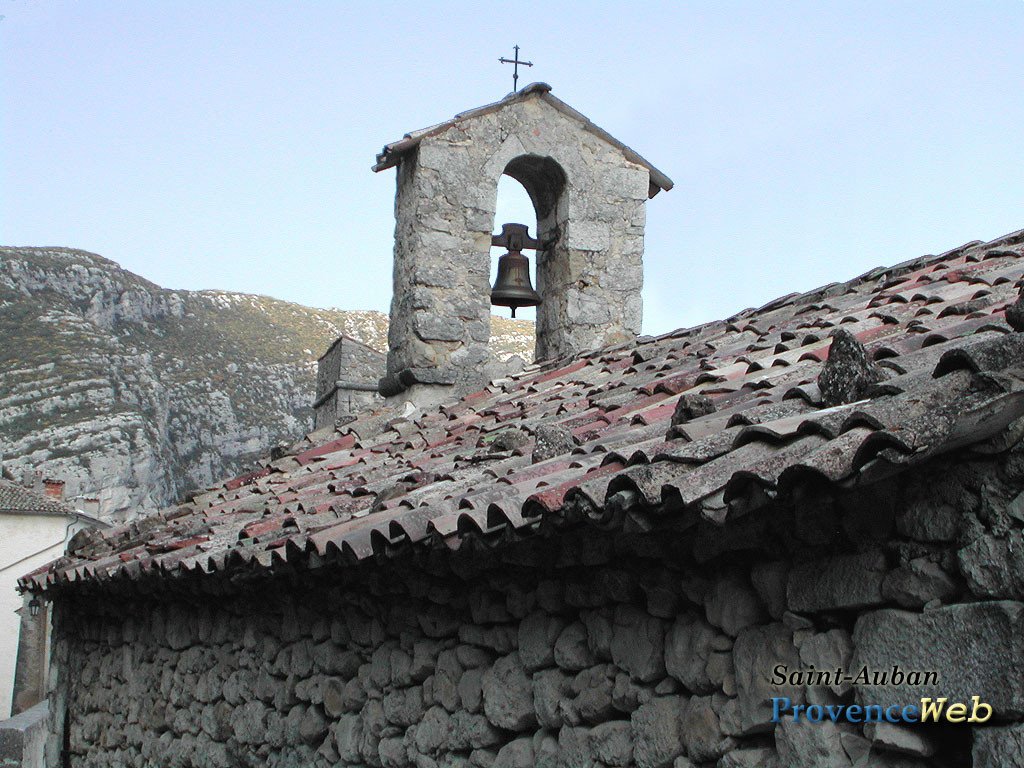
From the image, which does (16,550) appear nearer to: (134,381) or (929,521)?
(134,381)

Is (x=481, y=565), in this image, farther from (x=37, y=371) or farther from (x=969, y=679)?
(x=37, y=371)

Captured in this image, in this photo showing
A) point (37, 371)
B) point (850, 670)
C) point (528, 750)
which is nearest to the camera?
point (850, 670)

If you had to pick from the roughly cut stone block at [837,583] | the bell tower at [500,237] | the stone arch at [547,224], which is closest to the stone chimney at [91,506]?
the bell tower at [500,237]

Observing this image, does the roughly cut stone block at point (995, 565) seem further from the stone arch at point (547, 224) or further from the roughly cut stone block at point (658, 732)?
the stone arch at point (547, 224)

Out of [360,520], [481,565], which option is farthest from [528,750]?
[360,520]

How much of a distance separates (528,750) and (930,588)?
4.62ft

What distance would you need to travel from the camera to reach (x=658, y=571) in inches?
103

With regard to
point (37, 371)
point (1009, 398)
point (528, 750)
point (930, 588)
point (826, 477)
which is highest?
point (37, 371)

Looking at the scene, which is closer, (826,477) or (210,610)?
(826,477)

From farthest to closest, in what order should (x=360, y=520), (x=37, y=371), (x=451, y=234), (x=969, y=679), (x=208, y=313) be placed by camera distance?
(x=208, y=313)
(x=37, y=371)
(x=451, y=234)
(x=360, y=520)
(x=969, y=679)

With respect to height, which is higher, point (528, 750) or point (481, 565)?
point (481, 565)

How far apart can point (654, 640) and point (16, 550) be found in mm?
26364

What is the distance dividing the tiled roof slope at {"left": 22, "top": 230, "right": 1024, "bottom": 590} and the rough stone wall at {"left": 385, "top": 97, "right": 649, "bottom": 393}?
20.2 inches

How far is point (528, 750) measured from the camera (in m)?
3.00
